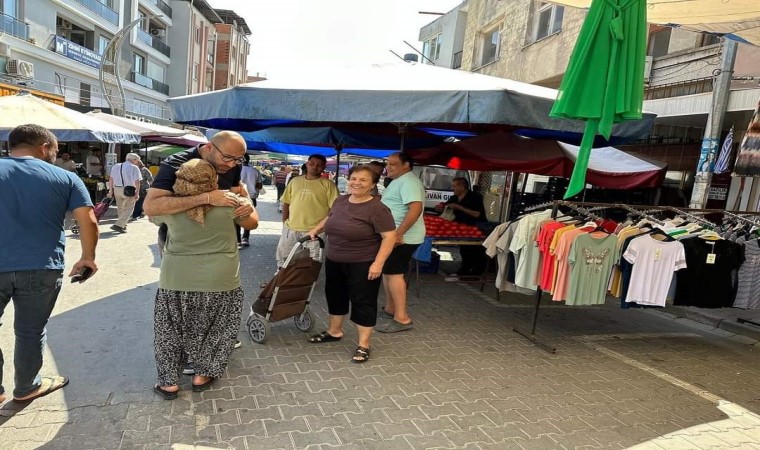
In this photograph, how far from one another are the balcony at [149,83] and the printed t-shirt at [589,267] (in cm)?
3643

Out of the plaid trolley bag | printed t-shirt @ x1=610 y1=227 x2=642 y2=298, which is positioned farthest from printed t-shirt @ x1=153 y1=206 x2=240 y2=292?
printed t-shirt @ x1=610 y1=227 x2=642 y2=298

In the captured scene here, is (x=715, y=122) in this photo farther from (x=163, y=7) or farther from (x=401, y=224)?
(x=163, y=7)

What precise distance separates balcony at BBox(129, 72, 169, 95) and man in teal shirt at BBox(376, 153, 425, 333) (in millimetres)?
34993

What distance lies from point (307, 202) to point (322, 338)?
1865 mm

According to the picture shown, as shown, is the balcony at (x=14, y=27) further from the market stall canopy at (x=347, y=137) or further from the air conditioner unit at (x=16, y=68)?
the market stall canopy at (x=347, y=137)

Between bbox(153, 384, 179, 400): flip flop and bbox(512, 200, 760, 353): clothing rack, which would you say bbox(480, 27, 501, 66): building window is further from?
bbox(153, 384, 179, 400): flip flop

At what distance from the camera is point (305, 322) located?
486 centimetres

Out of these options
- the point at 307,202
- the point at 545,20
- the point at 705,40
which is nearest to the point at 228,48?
the point at 545,20

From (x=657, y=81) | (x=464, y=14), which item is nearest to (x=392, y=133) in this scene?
(x=657, y=81)

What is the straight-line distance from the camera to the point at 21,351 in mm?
3000

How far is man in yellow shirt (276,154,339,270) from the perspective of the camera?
19.1 ft

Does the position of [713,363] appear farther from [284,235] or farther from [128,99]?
[128,99]

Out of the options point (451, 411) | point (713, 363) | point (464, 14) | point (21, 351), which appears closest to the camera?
point (21, 351)

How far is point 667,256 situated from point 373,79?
3417 millimetres
